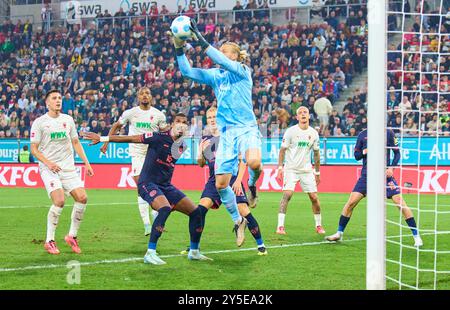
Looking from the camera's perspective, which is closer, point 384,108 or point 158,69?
point 384,108

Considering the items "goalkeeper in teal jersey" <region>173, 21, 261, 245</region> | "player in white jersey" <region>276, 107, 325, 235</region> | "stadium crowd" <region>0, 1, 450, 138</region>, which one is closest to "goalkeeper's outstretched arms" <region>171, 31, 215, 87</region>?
"goalkeeper in teal jersey" <region>173, 21, 261, 245</region>

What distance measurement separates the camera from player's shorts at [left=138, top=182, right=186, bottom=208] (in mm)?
10055

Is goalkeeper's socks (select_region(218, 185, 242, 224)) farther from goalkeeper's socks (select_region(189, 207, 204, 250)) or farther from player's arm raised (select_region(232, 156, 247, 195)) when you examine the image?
goalkeeper's socks (select_region(189, 207, 204, 250))

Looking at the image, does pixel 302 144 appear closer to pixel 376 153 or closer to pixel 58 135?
pixel 58 135

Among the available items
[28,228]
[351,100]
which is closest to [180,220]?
[28,228]

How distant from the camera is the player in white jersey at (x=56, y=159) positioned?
1091 cm

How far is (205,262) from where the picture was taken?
32.4ft

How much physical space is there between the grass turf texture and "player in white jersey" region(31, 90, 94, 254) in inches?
19.4

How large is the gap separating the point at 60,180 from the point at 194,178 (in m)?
13.9

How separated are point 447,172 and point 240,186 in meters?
12.8

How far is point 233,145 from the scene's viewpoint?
10070 millimetres

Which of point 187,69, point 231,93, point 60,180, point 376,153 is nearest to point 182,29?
point 187,69
